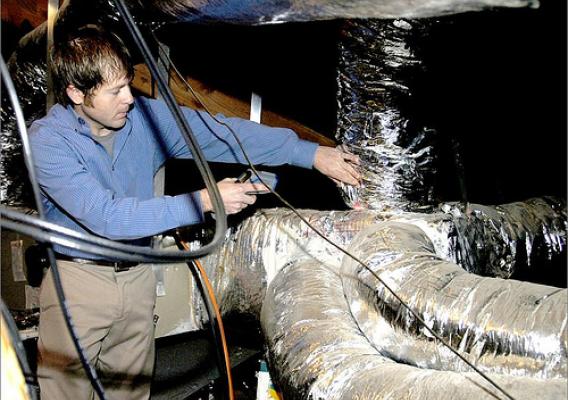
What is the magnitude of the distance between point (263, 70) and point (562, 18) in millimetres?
1740

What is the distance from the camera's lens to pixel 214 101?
2688mm

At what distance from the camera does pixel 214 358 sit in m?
2.24

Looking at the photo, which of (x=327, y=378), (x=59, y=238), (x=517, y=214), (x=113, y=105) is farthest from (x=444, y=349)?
(x=113, y=105)

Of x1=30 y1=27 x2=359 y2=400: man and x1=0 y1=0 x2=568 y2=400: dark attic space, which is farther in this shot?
x1=30 y1=27 x2=359 y2=400: man

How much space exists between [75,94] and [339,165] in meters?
0.92

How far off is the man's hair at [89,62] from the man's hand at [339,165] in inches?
28.8

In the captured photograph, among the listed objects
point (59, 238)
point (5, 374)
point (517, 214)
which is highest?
point (59, 238)

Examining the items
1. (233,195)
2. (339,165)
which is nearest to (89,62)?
(233,195)

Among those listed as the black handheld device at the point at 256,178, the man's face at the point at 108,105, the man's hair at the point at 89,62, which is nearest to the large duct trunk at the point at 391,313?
the black handheld device at the point at 256,178

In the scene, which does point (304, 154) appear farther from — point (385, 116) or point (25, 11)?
point (25, 11)

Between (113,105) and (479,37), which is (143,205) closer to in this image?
(113,105)

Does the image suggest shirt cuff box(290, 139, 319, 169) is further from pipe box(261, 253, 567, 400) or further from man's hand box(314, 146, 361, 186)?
pipe box(261, 253, 567, 400)

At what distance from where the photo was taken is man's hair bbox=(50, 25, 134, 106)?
149cm

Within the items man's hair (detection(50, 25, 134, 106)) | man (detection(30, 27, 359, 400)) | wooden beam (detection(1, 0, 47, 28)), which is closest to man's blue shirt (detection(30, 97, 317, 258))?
man (detection(30, 27, 359, 400))
